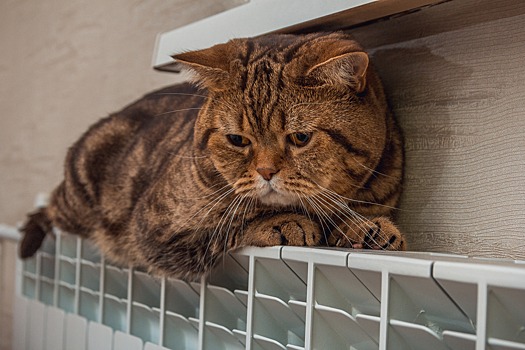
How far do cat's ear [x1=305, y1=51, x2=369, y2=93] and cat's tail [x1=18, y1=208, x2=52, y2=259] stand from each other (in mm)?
926

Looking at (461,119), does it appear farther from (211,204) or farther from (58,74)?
(58,74)

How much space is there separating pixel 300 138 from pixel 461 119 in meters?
0.22

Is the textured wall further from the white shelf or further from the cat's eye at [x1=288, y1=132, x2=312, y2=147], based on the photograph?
the cat's eye at [x1=288, y1=132, x2=312, y2=147]

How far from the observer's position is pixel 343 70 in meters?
0.90

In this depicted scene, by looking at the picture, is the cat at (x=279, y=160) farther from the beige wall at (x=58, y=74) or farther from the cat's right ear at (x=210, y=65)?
the beige wall at (x=58, y=74)

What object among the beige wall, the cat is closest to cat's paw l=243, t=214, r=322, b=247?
the cat

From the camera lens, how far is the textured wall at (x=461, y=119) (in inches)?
33.4

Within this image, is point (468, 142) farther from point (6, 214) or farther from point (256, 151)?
point (6, 214)

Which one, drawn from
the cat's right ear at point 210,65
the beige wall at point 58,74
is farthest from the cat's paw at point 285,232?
the beige wall at point 58,74

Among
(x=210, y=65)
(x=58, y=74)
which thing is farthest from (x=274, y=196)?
(x=58, y=74)

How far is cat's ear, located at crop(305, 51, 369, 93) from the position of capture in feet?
2.86

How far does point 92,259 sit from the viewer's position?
1.42m

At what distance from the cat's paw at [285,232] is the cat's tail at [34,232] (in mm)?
800

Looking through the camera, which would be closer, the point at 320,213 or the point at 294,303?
the point at 294,303
